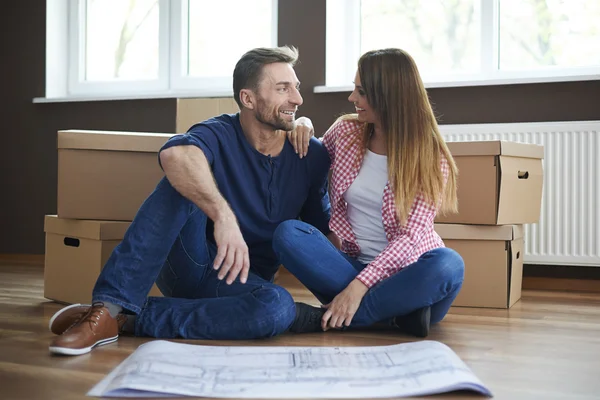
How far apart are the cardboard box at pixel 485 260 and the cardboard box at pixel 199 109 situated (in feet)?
4.79

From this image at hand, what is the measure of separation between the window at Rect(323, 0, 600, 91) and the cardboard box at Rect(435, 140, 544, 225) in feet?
2.47

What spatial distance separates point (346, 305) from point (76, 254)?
1064mm

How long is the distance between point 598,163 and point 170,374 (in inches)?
86.6

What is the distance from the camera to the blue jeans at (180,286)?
62.4 inches

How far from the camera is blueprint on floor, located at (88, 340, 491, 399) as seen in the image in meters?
1.13

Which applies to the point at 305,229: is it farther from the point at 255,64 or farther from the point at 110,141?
the point at 110,141

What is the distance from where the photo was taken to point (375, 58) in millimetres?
1789

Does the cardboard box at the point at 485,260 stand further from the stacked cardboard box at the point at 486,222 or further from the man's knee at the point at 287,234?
the man's knee at the point at 287,234

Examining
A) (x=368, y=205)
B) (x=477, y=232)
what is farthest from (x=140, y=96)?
(x=368, y=205)

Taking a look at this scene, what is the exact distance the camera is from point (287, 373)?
1.23 meters

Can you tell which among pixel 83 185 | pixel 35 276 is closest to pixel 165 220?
pixel 83 185

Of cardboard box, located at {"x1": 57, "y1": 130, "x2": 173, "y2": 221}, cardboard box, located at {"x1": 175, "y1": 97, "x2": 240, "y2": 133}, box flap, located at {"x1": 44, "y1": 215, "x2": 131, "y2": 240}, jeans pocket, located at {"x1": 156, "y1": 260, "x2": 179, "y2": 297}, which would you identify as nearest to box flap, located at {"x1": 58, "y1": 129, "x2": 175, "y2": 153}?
cardboard box, located at {"x1": 57, "y1": 130, "x2": 173, "y2": 221}

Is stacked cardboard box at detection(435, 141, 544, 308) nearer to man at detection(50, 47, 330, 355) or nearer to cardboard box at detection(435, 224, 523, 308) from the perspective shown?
cardboard box at detection(435, 224, 523, 308)

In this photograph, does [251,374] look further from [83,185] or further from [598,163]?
[598,163]
